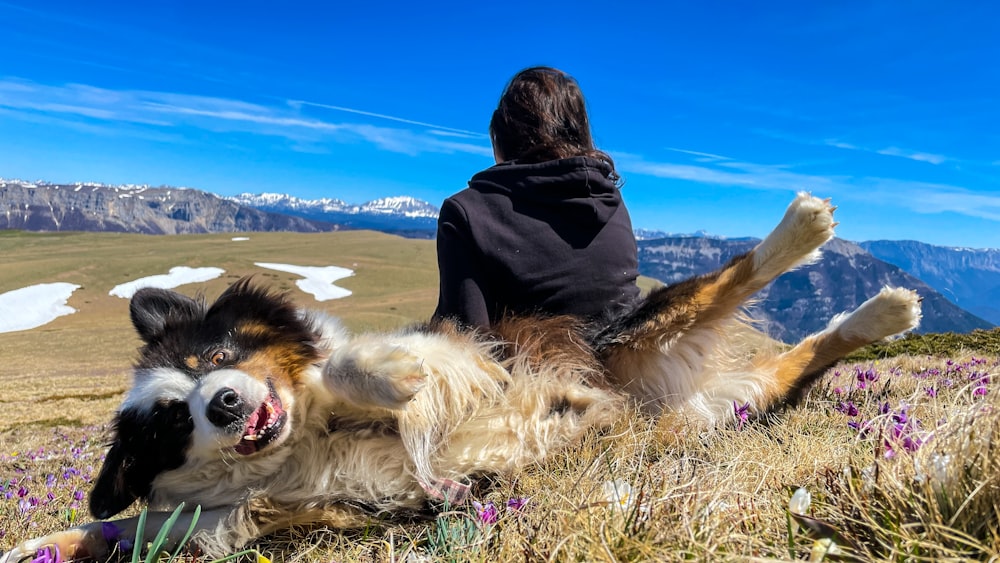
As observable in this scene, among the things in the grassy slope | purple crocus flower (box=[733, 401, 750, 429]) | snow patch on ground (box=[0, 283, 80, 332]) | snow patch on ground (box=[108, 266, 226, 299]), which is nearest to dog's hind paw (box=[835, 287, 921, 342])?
the grassy slope

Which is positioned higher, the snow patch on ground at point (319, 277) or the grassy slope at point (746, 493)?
the grassy slope at point (746, 493)

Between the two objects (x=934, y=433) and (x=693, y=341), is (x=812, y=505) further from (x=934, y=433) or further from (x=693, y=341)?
(x=693, y=341)

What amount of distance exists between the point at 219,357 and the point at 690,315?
9.47 ft

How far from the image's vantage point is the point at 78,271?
79.9 m

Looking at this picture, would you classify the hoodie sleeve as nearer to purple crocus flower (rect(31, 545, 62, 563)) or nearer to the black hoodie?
the black hoodie

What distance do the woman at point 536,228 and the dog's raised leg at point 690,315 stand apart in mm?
402

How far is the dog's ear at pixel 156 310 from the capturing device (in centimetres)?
381

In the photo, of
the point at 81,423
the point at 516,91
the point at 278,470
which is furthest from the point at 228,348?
the point at 81,423

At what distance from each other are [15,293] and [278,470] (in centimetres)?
8693

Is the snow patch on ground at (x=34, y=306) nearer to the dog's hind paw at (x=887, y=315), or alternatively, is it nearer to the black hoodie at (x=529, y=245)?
the black hoodie at (x=529, y=245)

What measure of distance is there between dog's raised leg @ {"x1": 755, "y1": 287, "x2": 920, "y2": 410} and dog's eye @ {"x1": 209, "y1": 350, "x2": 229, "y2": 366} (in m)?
3.51

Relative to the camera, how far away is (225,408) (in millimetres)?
3064

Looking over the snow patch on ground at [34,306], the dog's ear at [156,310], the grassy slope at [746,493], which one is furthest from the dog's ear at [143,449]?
the snow patch on ground at [34,306]

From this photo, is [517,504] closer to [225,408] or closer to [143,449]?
[225,408]
